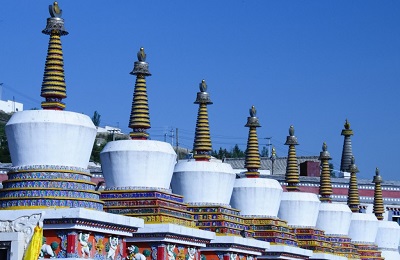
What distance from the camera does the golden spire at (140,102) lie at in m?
30.4

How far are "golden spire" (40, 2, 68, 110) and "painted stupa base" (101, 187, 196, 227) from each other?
3884mm

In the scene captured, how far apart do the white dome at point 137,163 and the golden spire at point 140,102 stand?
0.71 m

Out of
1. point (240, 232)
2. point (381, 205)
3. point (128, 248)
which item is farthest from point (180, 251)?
point (381, 205)

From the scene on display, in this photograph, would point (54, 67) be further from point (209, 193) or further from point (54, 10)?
point (209, 193)

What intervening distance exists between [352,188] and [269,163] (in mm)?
18513

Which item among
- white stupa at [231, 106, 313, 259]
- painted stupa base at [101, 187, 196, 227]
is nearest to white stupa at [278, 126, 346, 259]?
white stupa at [231, 106, 313, 259]

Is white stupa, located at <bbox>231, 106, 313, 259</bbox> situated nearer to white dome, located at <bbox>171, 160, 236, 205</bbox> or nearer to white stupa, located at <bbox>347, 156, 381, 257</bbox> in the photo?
white dome, located at <bbox>171, 160, 236, 205</bbox>

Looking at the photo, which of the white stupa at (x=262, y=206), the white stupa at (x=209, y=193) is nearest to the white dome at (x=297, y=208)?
the white stupa at (x=262, y=206)

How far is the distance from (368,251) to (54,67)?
23.4m

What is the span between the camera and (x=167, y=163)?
29750mm

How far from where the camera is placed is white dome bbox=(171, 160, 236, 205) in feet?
107

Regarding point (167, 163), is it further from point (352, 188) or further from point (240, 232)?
point (352, 188)

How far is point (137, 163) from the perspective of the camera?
29359mm

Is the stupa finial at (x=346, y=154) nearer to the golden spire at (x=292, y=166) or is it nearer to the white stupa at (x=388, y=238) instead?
the white stupa at (x=388, y=238)
